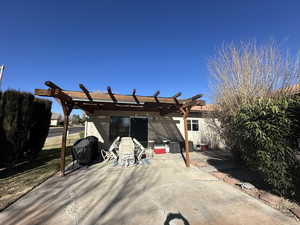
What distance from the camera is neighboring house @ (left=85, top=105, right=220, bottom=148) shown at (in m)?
7.92

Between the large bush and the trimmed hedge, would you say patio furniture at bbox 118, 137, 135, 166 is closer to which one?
the trimmed hedge

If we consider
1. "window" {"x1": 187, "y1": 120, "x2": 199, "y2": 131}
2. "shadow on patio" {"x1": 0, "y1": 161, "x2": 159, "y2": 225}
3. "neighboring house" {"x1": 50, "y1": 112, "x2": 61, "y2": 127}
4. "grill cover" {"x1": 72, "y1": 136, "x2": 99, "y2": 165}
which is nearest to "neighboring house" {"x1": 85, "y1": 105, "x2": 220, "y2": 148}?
"window" {"x1": 187, "y1": 120, "x2": 199, "y2": 131}

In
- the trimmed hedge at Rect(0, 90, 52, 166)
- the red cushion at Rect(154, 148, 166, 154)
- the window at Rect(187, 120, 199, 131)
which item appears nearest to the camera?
the trimmed hedge at Rect(0, 90, 52, 166)

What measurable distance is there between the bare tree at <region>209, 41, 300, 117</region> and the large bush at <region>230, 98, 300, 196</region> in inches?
75.2

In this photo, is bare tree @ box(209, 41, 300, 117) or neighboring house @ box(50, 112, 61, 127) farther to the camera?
neighboring house @ box(50, 112, 61, 127)

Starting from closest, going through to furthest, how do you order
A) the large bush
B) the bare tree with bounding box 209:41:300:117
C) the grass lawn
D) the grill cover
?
the large bush → the grass lawn → the bare tree with bounding box 209:41:300:117 → the grill cover

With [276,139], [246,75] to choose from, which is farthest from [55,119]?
[276,139]

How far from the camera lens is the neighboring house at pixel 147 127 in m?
7.92

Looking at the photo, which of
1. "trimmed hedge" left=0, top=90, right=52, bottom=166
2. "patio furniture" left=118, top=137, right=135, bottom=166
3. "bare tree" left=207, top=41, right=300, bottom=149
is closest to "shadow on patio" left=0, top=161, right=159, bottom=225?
"patio furniture" left=118, top=137, right=135, bottom=166

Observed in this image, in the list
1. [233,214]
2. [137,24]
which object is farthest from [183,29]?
[233,214]

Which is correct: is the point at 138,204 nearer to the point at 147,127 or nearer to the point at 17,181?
the point at 17,181

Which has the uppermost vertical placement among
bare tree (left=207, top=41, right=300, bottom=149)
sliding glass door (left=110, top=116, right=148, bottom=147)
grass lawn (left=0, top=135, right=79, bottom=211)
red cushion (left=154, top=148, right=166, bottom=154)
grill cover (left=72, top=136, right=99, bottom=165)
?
bare tree (left=207, top=41, right=300, bottom=149)

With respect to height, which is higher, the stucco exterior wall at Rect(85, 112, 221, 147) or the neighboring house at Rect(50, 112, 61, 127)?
the neighboring house at Rect(50, 112, 61, 127)

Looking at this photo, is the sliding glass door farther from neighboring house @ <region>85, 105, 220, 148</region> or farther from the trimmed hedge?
the trimmed hedge
